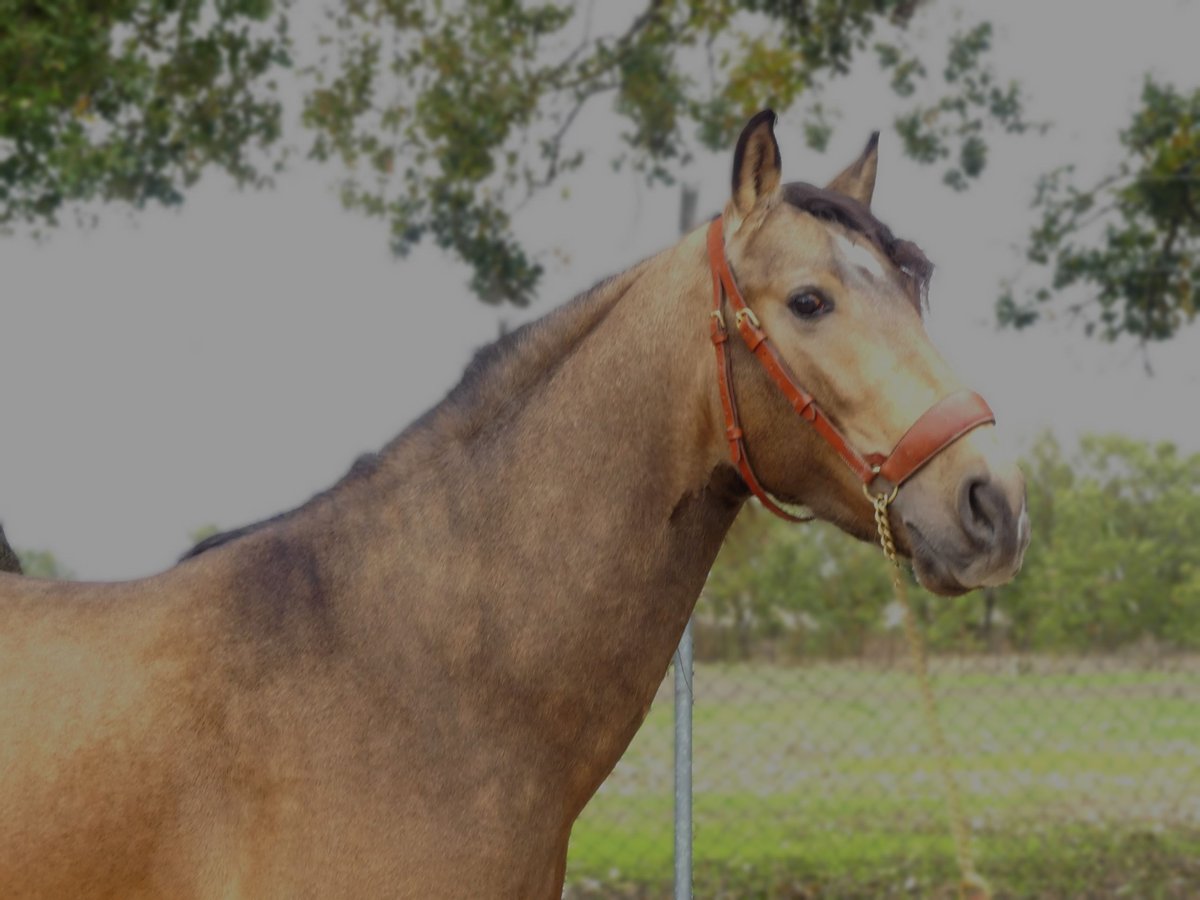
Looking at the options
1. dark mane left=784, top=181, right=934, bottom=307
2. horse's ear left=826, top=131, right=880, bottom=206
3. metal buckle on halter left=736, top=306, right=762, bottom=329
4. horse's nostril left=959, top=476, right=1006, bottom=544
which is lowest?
horse's nostril left=959, top=476, right=1006, bottom=544

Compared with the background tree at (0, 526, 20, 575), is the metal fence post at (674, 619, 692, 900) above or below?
below

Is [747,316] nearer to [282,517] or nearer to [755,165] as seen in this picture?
[755,165]

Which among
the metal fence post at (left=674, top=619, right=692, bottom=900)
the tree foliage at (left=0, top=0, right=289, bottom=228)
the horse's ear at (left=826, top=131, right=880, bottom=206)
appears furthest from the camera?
the tree foliage at (left=0, top=0, right=289, bottom=228)

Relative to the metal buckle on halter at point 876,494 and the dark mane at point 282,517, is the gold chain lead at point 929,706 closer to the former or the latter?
the metal buckle on halter at point 876,494

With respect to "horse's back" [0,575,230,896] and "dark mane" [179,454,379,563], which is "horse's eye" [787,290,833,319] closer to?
"dark mane" [179,454,379,563]

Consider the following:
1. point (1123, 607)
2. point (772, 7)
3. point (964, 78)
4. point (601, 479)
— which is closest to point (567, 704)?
point (601, 479)

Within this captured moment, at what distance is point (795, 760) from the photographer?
12.1m

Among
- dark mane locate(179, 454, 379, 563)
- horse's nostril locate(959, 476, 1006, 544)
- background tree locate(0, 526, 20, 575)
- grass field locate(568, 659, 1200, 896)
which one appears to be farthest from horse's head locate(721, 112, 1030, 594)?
grass field locate(568, 659, 1200, 896)

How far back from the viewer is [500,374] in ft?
9.12

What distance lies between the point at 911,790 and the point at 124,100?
8128 mm

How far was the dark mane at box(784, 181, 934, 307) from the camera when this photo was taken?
2604mm

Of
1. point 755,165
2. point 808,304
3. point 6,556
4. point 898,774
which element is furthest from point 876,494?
point 898,774

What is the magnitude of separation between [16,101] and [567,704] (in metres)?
5.44

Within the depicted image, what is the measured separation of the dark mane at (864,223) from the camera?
2.60 metres
